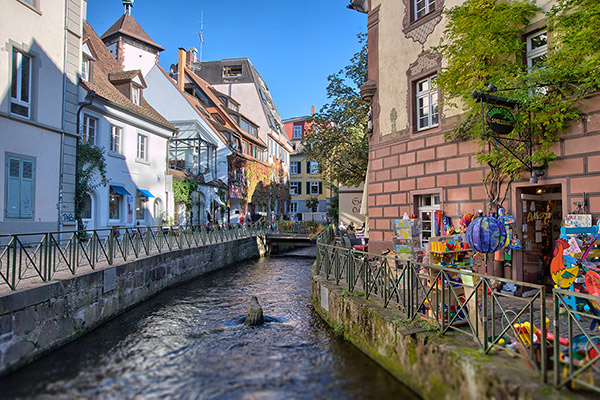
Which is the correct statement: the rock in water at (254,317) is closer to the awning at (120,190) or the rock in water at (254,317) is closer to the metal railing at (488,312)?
the metal railing at (488,312)

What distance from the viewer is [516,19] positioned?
8.48 metres

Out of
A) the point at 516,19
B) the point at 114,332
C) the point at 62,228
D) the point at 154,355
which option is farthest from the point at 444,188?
the point at 62,228

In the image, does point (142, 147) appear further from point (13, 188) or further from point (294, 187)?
point (294, 187)

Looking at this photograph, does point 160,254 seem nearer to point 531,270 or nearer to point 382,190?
point 382,190

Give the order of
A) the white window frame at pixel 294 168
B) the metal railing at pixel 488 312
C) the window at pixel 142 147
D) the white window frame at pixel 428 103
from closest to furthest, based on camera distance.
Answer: the metal railing at pixel 488 312
the white window frame at pixel 428 103
the window at pixel 142 147
the white window frame at pixel 294 168

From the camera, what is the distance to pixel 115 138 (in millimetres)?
18844

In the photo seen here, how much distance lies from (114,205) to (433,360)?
1706cm

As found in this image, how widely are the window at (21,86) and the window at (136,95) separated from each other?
25.2ft

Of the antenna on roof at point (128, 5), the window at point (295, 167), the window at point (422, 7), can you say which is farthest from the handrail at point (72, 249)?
the window at point (295, 167)

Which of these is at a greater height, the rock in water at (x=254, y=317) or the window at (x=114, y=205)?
the window at (x=114, y=205)

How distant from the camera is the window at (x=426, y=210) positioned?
11.1 meters

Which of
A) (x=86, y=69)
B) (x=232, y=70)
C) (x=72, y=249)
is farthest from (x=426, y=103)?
(x=232, y=70)

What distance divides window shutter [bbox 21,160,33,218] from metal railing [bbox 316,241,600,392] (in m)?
9.89

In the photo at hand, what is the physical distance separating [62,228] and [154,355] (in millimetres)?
9419
